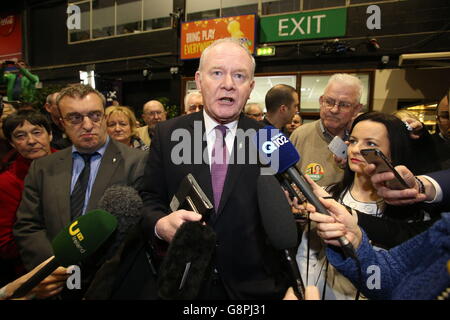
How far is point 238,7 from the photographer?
7.62 metres

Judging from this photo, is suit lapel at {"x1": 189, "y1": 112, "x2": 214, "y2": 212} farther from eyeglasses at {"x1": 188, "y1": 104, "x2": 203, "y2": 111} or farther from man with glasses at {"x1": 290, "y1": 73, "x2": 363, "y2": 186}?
eyeglasses at {"x1": 188, "y1": 104, "x2": 203, "y2": 111}

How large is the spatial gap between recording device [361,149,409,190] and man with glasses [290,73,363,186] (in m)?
0.94

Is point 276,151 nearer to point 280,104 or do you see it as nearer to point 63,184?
point 63,184

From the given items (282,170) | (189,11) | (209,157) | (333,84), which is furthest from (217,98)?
(189,11)

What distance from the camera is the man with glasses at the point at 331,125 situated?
1.96 meters

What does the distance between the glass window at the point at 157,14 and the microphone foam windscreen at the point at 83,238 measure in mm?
8796

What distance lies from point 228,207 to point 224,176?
0.13 meters

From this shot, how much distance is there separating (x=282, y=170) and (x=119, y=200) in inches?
25.1

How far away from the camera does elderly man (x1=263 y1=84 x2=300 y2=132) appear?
274cm

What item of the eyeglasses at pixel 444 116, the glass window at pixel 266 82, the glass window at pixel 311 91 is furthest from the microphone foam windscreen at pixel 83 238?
the glass window at pixel 311 91

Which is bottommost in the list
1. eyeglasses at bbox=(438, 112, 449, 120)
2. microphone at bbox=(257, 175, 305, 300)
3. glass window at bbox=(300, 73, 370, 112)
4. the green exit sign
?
microphone at bbox=(257, 175, 305, 300)

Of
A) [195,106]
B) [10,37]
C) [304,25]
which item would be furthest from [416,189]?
[10,37]

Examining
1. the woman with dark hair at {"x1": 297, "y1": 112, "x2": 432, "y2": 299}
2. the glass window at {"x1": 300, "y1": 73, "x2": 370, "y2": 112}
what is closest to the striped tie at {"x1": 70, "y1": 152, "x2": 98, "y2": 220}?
the woman with dark hair at {"x1": 297, "y1": 112, "x2": 432, "y2": 299}

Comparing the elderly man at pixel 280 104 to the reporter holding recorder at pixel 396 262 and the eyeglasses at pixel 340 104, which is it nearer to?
the eyeglasses at pixel 340 104
